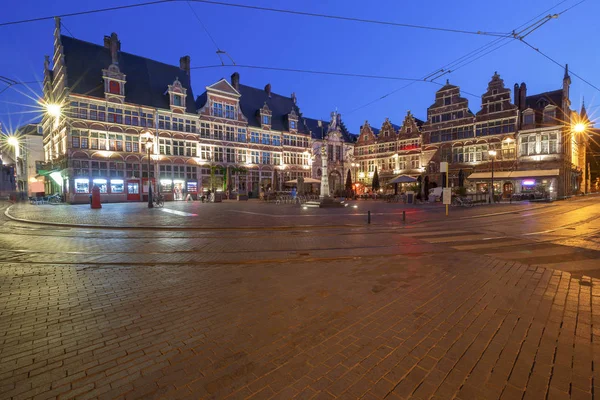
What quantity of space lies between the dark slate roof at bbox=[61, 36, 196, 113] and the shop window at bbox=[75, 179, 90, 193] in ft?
31.2

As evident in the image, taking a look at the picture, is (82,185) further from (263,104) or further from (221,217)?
(263,104)

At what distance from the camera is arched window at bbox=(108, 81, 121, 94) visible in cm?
3309

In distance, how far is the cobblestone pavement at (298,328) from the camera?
2506 mm

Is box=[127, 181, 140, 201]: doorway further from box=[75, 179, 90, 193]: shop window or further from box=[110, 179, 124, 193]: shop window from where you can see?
box=[75, 179, 90, 193]: shop window

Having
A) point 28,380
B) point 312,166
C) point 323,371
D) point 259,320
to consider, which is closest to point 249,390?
point 323,371

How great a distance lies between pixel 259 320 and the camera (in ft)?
12.1

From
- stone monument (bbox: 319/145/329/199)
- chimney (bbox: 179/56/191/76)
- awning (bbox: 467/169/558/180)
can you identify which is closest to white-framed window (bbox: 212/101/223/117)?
chimney (bbox: 179/56/191/76)

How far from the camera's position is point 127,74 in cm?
3631

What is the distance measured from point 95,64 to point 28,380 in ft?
137

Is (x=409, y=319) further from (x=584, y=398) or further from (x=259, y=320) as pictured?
(x=259, y=320)

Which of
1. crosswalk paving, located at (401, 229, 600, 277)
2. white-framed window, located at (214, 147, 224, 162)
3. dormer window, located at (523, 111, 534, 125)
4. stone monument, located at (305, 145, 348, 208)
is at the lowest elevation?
crosswalk paving, located at (401, 229, 600, 277)

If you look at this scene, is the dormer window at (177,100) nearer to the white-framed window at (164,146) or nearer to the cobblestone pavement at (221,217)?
the white-framed window at (164,146)

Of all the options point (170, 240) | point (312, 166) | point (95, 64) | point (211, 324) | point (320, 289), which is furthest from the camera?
point (312, 166)

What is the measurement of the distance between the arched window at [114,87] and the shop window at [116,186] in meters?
10.2
